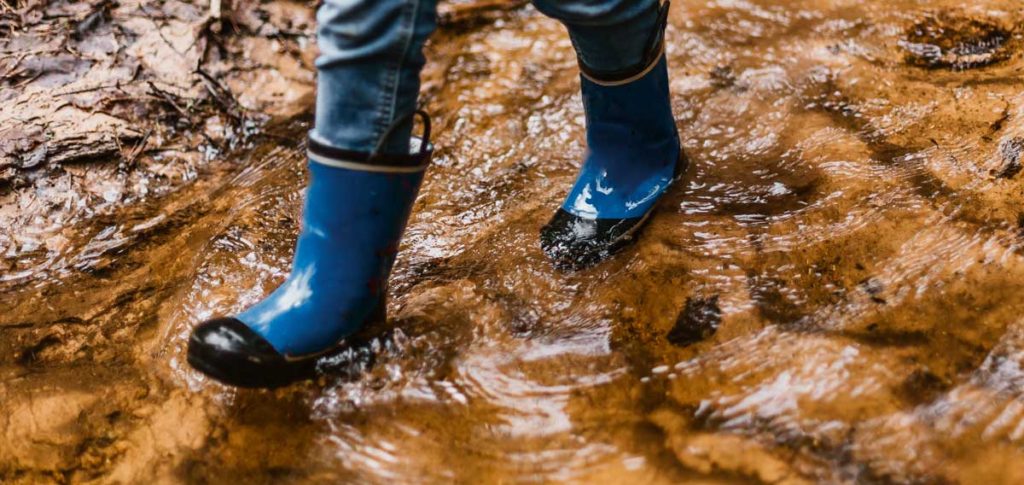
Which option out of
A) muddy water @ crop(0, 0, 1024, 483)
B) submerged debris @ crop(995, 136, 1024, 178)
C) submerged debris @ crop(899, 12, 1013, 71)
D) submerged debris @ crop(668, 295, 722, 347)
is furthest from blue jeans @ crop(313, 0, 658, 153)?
submerged debris @ crop(899, 12, 1013, 71)

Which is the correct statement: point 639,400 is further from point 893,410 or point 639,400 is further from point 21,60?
point 21,60

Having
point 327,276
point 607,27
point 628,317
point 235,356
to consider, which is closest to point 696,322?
point 628,317

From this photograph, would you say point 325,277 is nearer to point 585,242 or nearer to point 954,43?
point 585,242

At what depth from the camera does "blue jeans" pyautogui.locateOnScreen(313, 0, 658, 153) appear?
3.63 ft

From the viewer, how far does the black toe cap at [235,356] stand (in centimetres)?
126

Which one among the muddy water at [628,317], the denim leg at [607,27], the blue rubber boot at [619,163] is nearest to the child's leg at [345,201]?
the muddy water at [628,317]

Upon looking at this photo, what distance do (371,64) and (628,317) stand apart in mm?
681

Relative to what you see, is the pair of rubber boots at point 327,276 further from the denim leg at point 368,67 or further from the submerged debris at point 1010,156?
the submerged debris at point 1010,156

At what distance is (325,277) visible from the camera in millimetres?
1326

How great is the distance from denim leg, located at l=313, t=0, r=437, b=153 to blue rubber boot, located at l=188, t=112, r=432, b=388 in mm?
32

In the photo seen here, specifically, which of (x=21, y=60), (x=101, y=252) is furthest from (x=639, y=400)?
(x=21, y=60)

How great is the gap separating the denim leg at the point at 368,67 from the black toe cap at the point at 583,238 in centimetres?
50

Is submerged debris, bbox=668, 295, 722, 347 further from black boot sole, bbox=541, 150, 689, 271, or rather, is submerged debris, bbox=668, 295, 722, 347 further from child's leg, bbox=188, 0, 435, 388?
child's leg, bbox=188, 0, 435, 388

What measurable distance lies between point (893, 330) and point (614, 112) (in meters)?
0.72
